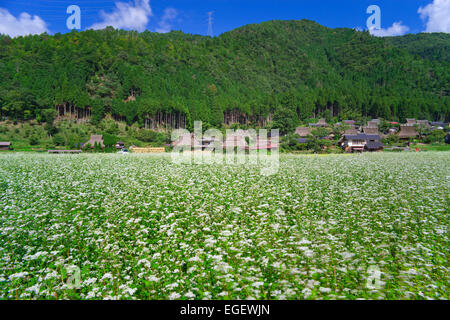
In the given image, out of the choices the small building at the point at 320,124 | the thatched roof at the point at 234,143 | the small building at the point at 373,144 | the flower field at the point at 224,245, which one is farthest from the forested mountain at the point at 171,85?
the flower field at the point at 224,245

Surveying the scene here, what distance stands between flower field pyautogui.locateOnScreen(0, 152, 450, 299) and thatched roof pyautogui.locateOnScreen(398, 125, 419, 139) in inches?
2808

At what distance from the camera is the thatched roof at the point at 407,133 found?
230 ft

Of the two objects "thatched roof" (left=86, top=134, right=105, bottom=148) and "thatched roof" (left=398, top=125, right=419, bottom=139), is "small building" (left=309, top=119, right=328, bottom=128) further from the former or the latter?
"thatched roof" (left=86, top=134, right=105, bottom=148)

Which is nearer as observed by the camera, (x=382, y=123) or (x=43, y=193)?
(x=43, y=193)

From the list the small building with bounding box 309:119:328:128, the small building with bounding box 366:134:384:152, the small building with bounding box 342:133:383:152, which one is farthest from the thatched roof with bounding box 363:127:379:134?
the small building with bounding box 309:119:328:128

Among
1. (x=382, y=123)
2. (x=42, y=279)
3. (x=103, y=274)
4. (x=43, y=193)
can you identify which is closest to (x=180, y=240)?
(x=103, y=274)

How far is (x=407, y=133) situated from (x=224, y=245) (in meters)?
81.7

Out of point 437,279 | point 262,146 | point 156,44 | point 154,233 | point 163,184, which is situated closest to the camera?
point 437,279

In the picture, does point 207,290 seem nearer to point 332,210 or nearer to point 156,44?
point 332,210

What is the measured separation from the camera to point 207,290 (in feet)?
13.2

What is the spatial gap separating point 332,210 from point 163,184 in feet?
24.6

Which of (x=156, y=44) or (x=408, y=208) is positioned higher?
(x=156, y=44)

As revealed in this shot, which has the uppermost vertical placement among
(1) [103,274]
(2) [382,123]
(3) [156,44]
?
(3) [156,44]

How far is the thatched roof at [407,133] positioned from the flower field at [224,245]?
234 ft
